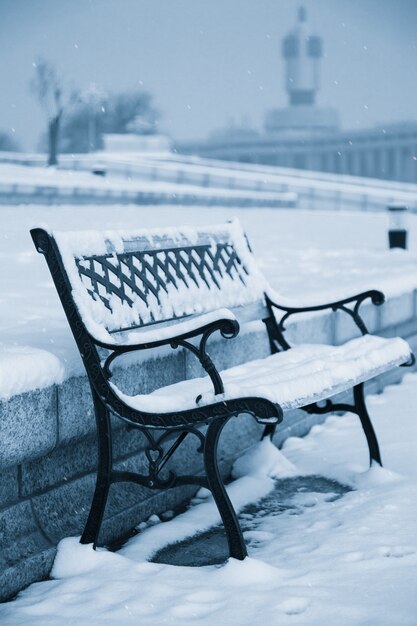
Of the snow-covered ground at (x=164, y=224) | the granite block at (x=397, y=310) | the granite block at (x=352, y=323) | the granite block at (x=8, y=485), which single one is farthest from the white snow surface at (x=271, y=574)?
the granite block at (x=397, y=310)

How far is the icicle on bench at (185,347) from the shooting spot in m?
3.20

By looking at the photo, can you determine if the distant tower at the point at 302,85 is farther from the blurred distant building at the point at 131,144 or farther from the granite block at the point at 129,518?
the granite block at the point at 129,518

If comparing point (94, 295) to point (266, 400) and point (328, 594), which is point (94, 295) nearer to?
point (266, 400)

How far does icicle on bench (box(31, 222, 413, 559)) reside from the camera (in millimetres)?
3201

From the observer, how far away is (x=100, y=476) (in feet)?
11.1

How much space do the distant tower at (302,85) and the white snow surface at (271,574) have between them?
134 metres

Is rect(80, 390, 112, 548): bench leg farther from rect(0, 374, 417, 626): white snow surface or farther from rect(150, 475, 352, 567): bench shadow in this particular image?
rect(150, 475, 352, 567): bench shadow

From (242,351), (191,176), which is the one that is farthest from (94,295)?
(191,176)

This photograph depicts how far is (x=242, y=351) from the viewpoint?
4.61 meters

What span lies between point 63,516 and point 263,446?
1385mm

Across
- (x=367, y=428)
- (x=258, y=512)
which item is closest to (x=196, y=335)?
(x=258, y=512)

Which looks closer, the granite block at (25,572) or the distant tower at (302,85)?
the granite block at (25,572)

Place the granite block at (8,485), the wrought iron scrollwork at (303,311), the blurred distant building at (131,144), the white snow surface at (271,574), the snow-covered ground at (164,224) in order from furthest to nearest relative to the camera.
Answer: the blurred distant building at (131,144), the wrought iron scrollwork at (303,311), the snow-covered ground at (164,224), the granite block at (8,485), the white snow surface at (271,574)

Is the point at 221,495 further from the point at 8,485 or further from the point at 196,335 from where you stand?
the point at 8,485
